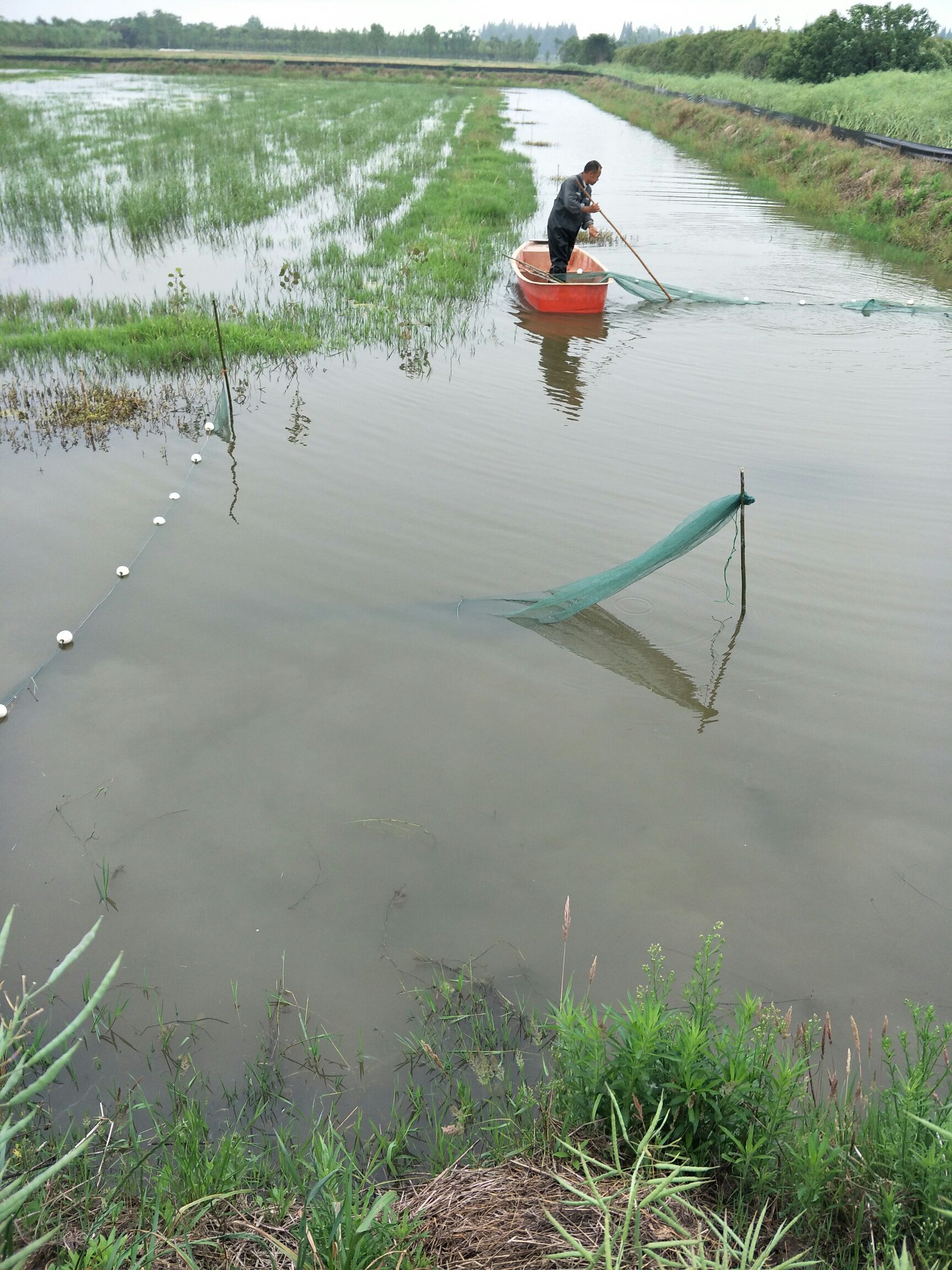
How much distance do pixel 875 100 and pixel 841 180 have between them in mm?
7315

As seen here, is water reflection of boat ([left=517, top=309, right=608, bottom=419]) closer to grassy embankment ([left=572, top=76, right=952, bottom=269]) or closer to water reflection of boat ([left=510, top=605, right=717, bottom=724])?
water reflection of boat ([left=510, top=605, right=717, bottom=724])

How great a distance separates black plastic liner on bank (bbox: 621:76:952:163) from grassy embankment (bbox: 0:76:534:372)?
692 centimetres

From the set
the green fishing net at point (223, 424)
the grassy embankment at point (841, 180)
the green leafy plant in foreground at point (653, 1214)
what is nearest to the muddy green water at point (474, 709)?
the green fishing net at point (223, 424)

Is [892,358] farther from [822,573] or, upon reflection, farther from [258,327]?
[258,327]

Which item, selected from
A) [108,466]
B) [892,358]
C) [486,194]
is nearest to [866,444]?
[892,358]

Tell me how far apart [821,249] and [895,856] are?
12.7 m

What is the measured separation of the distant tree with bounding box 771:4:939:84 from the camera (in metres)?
30.5

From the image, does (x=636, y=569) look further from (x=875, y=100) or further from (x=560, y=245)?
(x=875, y=100)

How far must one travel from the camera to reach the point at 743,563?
155 inches

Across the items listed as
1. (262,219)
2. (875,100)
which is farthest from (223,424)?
(875,100)

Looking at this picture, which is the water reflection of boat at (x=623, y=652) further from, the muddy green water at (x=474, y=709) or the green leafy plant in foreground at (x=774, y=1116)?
the green leafy plant in foreground at (x=774, y=1116)

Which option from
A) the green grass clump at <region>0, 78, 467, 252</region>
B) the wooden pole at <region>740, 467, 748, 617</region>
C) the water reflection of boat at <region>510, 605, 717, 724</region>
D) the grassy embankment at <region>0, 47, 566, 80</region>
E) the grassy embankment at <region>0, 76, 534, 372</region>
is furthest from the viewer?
the grassy embankment at <region>0, 47, 566, 80</region>

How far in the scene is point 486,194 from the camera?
14586 millimetres

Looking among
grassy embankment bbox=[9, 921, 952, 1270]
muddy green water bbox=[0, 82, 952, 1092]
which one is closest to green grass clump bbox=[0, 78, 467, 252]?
muddy green water bbox=[0, 82, 952, 1092]
